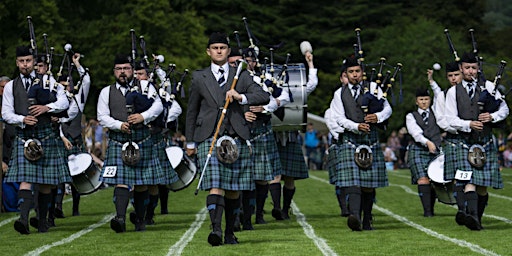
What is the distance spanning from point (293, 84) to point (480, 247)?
4.67 m

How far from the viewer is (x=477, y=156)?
12.4m

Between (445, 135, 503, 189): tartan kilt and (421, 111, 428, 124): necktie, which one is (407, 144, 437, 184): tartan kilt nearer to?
(421, 111, 428, 124): necktie

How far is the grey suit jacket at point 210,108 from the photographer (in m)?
10.8

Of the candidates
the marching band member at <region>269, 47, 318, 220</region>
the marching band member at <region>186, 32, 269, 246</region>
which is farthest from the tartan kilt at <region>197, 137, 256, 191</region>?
the marching band member at <region>269, 47, 318, 220</region>

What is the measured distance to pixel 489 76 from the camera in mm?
46156

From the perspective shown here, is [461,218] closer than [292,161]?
Yes

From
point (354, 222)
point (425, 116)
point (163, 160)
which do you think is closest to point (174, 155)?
point (163, 160)

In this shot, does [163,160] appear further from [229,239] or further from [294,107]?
[229,239]

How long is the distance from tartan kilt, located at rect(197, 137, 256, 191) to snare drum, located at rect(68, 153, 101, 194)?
3.60 meters

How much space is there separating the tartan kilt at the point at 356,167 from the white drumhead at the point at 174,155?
7.46 ft

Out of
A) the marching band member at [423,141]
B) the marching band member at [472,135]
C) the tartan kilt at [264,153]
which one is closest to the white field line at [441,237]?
the marching band member at [472,135]

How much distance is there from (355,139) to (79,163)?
133 inches

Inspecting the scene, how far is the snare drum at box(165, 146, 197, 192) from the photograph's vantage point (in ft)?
46.9

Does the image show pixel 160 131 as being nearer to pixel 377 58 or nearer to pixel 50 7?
pixel 50 7
